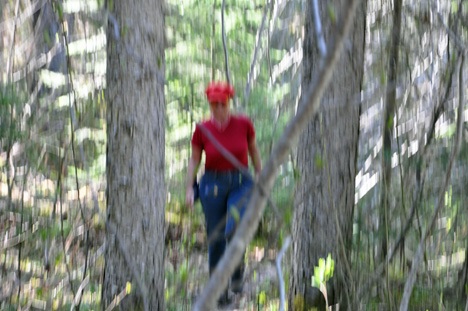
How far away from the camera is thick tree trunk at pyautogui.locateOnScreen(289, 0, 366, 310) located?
4020 mm

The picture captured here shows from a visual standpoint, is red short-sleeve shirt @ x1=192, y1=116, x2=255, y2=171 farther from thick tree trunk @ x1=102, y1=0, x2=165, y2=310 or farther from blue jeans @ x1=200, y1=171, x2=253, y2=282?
thick tree trunk @ x1=102, y1=0, x2=165, y2=310

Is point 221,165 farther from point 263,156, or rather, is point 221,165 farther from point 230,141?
point 263,156

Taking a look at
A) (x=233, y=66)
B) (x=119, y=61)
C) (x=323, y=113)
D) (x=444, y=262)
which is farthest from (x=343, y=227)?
(x=233, y=66)

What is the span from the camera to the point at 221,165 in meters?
4.30

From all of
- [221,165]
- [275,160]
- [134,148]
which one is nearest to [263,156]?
[221,165]

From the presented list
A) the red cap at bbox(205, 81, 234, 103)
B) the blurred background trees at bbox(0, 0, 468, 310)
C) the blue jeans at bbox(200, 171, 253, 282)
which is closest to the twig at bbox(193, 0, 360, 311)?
the blurred background trees at bbox(0, 0, 468, 310)

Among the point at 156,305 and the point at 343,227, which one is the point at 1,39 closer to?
the point at 156,305

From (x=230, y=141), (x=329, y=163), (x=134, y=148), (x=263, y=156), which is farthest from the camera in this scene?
(x=263, y=156)

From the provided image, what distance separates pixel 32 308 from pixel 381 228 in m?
2.88

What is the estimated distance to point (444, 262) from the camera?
4.80m

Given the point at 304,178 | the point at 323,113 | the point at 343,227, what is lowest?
the point at 343,227

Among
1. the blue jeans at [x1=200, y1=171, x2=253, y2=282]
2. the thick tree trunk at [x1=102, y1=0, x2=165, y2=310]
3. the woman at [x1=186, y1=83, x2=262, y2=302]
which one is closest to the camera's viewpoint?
the thick tree trunk at [x1=102, y1=0, x2=165, y2=310]

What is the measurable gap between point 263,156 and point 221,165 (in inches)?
108

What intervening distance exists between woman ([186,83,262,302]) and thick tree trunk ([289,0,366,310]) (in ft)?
1.51
